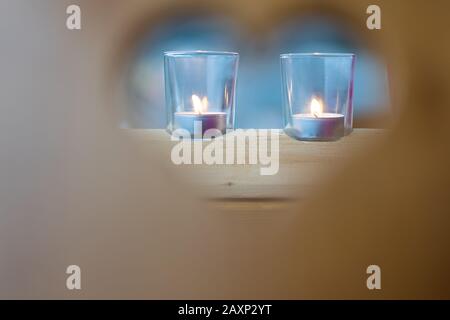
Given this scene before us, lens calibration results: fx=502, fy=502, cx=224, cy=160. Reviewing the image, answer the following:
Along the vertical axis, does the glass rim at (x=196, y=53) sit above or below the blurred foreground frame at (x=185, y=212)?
above

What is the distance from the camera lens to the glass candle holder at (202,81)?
53 centimetres

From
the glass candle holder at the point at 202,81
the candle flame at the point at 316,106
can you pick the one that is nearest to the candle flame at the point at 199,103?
the glass candle holder at the point at 202,81

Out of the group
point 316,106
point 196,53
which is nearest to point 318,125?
point 316,106

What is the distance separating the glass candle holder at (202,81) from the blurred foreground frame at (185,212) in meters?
0.07

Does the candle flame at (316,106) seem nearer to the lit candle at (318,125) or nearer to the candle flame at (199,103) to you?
the lit candle at (318,125)

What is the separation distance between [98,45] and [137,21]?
0.05 m

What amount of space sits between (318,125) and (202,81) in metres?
0.13

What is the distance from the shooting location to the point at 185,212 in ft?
1.89

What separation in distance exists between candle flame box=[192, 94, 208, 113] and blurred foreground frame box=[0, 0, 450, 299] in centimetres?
7

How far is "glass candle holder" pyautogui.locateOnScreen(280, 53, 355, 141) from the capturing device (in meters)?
0.53

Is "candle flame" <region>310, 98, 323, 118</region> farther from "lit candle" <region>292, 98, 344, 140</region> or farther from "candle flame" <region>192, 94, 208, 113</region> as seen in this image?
"candle flame" <region>192, 94, 208, 113</region>
